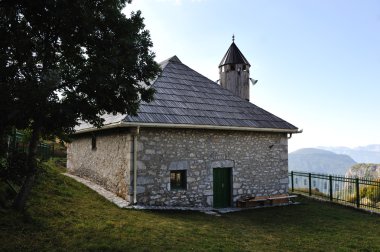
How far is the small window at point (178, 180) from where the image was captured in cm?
1173

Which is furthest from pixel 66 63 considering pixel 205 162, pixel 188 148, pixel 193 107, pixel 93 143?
Result: pixel 93 143

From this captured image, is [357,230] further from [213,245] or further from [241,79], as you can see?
[241,79]

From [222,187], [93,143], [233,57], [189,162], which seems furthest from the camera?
[233,57]

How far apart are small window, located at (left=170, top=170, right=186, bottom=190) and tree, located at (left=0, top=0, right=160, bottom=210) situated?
181 inches

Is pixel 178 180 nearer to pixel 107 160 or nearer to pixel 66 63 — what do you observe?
pixel 107 160

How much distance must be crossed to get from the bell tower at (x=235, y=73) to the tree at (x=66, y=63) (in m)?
9.39

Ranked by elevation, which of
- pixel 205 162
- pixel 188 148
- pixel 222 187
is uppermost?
pixel 188 148

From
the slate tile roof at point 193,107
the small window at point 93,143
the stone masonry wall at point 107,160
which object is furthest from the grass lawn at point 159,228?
the slate tile roof at point 193,107

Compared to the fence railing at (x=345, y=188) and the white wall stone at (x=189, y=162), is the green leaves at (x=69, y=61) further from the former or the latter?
the fence railing at (x=345, y=188)

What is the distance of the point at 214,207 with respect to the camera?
1244cm

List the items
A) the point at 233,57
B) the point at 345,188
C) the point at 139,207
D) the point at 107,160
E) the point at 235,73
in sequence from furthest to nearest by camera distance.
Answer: the point at 233,57 < the point at 235,73 < the point at 345,188 < the point at 107,160 < the point at 139,207

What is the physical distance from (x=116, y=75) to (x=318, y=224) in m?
8.13

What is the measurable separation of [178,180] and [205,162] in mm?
1316

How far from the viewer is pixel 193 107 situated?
1301cm
